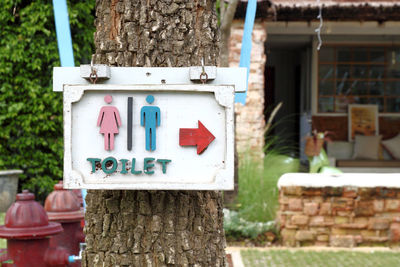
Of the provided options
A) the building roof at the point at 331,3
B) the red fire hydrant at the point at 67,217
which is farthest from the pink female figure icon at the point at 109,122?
the building roof at the point at 331,3

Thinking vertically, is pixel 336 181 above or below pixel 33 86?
below

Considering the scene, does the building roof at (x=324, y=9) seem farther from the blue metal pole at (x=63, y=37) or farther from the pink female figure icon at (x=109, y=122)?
the pink female figure icon at (x=109, y=122)

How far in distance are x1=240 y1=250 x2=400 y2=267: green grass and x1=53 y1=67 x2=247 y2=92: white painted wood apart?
3.47 meters

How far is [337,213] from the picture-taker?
18.3ft

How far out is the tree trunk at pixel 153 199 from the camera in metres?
1.78

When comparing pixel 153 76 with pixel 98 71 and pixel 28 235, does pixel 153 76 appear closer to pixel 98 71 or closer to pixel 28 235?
pixel 98 71

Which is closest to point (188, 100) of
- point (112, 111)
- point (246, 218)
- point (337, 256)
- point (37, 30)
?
point (112, 111)

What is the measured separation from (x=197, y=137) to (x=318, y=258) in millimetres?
3920

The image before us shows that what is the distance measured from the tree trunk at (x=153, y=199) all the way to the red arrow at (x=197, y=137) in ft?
0.93

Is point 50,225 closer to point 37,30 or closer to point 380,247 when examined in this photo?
point 380,247

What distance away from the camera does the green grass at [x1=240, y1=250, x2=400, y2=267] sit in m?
4.89

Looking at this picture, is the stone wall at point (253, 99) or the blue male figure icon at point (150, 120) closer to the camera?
the blue male figure icon at point (150, 120)

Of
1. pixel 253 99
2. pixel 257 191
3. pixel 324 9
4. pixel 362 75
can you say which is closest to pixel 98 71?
pixel 257 191

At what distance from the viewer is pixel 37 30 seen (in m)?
7.46
